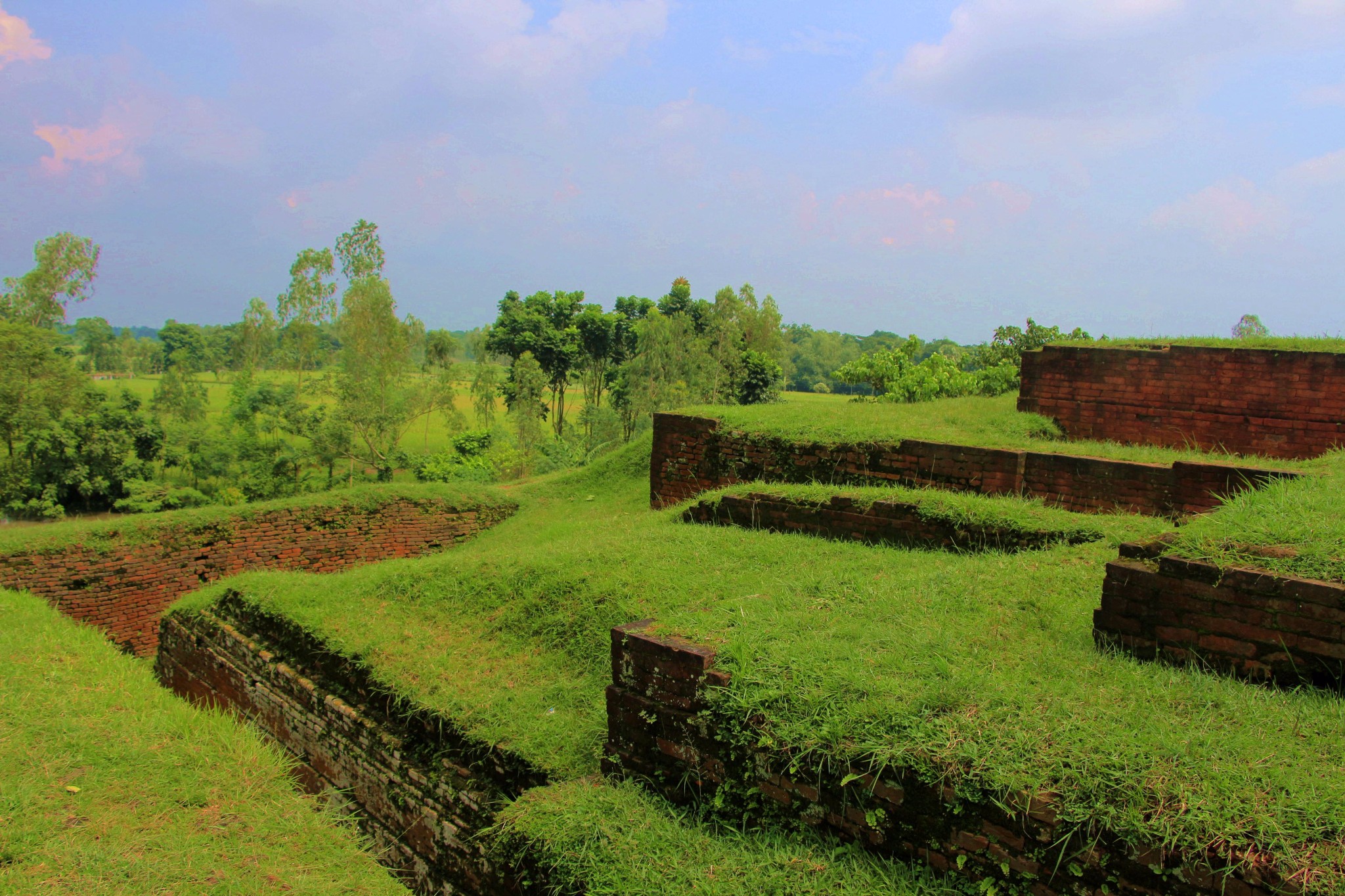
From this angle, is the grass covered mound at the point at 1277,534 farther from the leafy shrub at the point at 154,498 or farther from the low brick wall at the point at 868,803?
the leafy shrub at the point at 154,498

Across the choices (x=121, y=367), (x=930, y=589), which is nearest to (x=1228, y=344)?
(x=930, y=589)

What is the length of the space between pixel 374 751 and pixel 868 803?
8.54 ft

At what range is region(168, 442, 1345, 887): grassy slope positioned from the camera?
73.7 inches

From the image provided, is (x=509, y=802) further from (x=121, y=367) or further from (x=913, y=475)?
(x=121, y=367)

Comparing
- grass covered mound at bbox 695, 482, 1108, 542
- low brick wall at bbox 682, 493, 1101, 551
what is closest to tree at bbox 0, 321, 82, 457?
low brick wall at bbox 682, 493, 1101, 551

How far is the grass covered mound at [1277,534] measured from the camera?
8.21ft

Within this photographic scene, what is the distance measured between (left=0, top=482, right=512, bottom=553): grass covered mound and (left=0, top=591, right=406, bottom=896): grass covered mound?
367 cm

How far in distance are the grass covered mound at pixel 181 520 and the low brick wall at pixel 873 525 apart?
5641mm

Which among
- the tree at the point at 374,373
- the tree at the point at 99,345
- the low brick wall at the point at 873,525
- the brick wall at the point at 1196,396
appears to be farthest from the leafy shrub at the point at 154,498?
the tree at the point at 99,345

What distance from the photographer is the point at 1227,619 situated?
100.0 inches

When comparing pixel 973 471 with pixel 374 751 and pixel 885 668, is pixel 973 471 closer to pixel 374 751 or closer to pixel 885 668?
pixel 885 668

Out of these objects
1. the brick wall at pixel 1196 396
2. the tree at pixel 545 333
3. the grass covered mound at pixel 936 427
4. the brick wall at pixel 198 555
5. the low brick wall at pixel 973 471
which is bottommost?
the brick wall at pixel 198 555

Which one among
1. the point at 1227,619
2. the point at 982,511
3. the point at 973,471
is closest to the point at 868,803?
the point at 1227,619

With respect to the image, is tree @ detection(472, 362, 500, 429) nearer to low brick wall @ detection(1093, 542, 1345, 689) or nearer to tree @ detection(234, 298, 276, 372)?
tree @ detection(234, 298, 276, 372)
